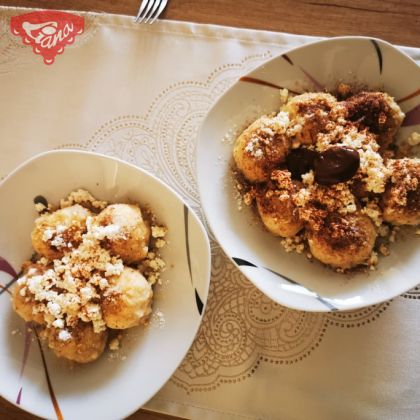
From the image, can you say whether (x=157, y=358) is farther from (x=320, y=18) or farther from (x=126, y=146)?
(x=320, y=18)

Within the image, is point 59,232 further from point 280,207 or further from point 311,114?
point 311,114

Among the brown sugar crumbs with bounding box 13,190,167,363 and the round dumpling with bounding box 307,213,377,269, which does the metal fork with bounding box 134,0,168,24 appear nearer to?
the brown sugar crumbs with bounding box 13,190,167,363

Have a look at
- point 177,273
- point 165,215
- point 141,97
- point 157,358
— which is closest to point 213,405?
point 157,358

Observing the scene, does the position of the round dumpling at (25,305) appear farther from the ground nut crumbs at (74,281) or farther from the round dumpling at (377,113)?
the round dumpling at (377,113)

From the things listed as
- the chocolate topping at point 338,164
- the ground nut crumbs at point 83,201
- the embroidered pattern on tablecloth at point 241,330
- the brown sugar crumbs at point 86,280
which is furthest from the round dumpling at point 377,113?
the ground nut crumbs at point 83,201

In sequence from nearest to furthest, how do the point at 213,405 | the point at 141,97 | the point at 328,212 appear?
the point at 328,212 → the point at 213,405 → the point at 141,97

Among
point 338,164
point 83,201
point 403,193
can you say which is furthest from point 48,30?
point 403,193

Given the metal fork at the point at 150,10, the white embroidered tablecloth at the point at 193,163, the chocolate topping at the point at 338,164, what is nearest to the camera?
the chocolate topping at the point at 338,164

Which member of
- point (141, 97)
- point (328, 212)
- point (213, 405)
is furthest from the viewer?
point (141, 97)
